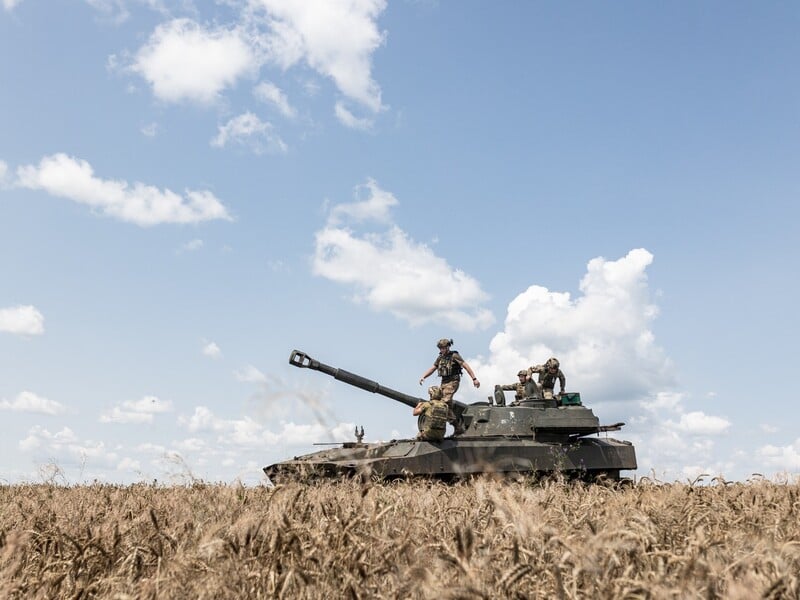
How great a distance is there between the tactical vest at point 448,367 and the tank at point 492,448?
0.84 metres

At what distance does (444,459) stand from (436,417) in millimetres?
848

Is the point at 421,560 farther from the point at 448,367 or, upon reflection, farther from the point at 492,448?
the point at 448,367

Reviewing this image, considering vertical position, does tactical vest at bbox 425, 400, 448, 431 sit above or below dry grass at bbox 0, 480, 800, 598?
above

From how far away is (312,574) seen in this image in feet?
9.99

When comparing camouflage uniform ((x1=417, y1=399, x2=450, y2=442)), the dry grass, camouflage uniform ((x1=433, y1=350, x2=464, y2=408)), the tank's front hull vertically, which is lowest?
the dry grass

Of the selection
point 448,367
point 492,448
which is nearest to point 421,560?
point 492,448

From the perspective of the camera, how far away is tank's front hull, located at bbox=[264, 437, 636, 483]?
1330cm

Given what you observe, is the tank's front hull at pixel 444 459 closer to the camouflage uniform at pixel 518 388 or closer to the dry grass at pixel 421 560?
the camouflage uniform at pixel 518 388

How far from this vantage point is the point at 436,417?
1402cm

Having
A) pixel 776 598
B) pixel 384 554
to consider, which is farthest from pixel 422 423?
pixel 776 598

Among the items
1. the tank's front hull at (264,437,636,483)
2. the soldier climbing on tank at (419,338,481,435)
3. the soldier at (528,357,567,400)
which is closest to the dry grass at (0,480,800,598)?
the tank's front hull at (264,437,636,483)

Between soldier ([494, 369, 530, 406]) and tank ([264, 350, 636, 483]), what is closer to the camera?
tank ([264, 350, 636, 483])

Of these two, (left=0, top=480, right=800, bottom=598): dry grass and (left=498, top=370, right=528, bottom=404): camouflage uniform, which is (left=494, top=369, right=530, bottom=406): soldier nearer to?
(left=498, top=370, right=528, bottom=404): camouflage uniform

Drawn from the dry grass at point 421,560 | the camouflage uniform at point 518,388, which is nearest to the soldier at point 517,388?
the camouflage uniform at point 518,388
